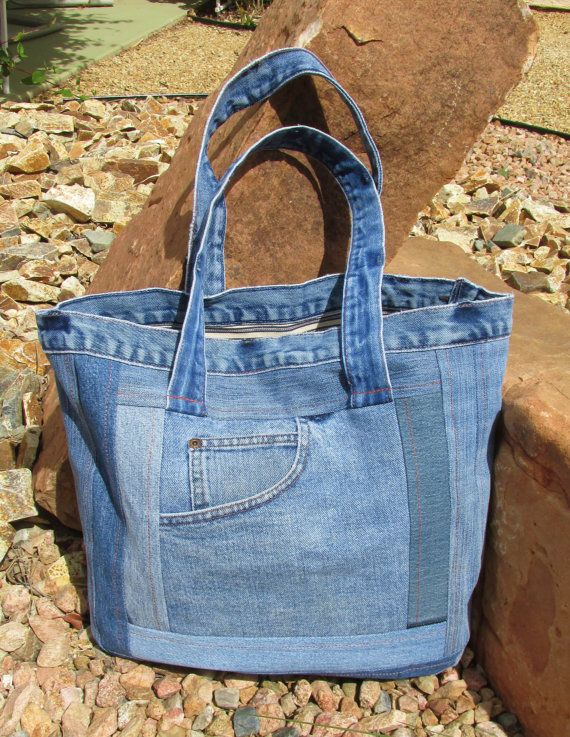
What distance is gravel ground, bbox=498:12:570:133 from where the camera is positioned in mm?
5668

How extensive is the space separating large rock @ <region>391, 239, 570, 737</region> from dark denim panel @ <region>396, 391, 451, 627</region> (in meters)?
0.14

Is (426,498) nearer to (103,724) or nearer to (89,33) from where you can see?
(103,724)

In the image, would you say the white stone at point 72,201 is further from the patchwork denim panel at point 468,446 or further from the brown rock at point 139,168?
the patchwork denim panel at point 468,446

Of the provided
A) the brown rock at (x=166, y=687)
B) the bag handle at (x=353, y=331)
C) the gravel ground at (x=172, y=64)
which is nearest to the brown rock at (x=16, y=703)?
the brown rock at (x=166, y=687)

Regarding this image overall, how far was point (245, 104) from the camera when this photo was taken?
1.79 metres

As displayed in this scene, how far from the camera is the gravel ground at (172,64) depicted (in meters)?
6.22

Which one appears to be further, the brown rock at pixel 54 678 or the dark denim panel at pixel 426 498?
the brown rock at pixel 54 678

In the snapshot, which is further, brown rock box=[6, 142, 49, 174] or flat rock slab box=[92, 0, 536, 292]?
brown rock box=[6, 142, 49, 174]

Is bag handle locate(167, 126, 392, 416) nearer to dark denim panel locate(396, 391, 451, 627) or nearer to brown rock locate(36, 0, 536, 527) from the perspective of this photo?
dark denim panel locate(396, 391, 451, 627)

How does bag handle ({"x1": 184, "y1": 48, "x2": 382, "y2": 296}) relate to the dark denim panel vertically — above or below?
above

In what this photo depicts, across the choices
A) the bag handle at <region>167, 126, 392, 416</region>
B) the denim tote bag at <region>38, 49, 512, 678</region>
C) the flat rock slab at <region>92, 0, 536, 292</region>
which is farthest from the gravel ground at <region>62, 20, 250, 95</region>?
the denim tote bag at <region>38, 49, 512, 678</region>

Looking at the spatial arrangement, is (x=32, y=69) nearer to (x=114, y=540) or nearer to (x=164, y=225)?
(x=164, y=225)

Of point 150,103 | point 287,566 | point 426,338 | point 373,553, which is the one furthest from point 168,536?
point 150,103

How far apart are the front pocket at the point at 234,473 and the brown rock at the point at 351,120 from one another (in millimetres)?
557
